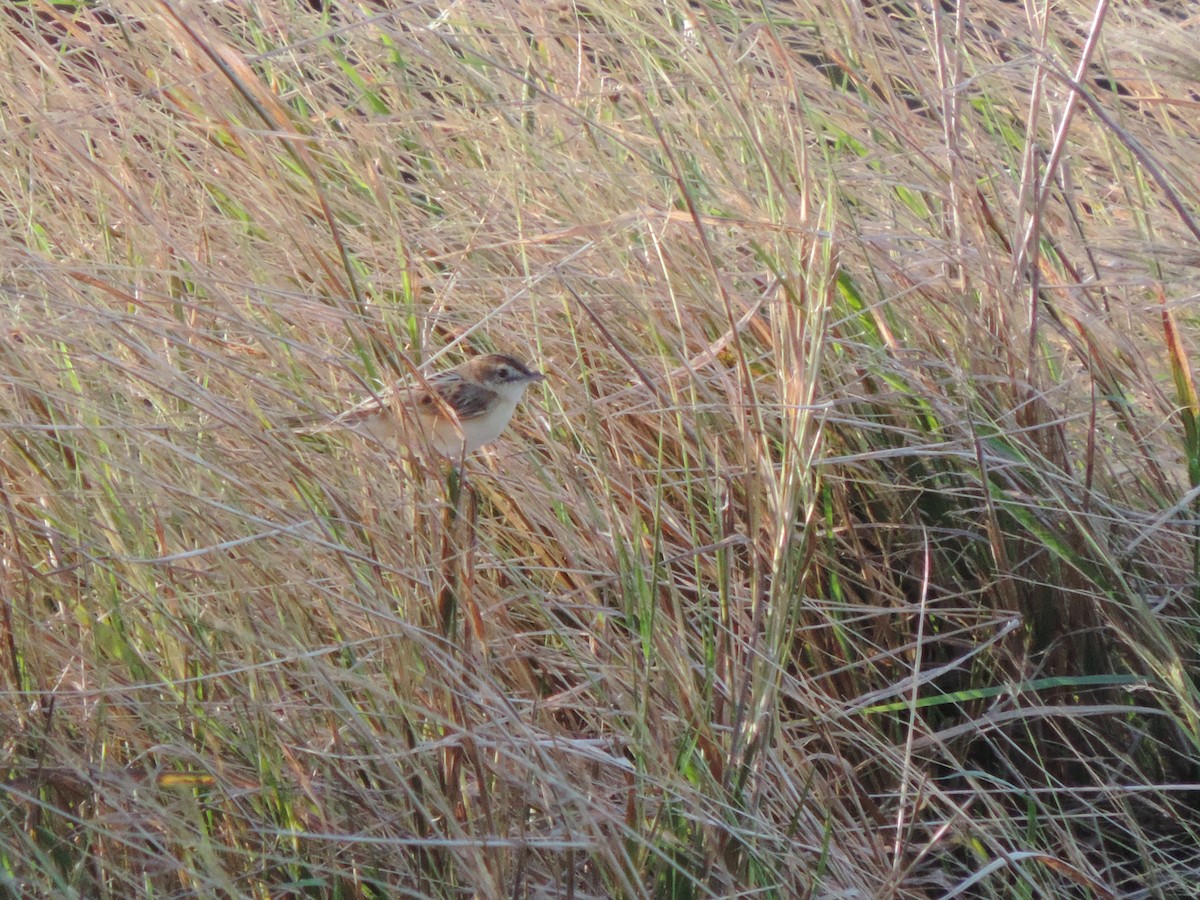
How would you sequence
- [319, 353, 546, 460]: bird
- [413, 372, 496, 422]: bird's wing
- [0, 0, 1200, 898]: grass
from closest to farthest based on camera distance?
[0, 0, 1200, 898]: grass, [319, 353, 546, 460]: bird, [413, 372, 496, 422]: bird's wing

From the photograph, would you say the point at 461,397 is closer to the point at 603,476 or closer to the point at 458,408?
the point at 458,408

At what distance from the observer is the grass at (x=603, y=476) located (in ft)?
6.55

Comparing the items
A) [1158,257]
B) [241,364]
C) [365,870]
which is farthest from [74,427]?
[1158,257]

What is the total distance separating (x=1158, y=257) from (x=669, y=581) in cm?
103

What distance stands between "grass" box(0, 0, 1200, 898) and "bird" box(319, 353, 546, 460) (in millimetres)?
58

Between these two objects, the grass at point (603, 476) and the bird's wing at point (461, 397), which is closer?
the grass at point (603, 476)

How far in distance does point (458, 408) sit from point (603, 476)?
1.51 ft

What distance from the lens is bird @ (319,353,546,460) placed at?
212 cm

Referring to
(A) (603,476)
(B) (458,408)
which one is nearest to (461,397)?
(B) (458,408)

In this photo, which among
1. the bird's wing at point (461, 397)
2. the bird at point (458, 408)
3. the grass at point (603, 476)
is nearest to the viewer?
the grass at point (603, 476)

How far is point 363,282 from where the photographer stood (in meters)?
2.56

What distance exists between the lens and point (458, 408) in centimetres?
266

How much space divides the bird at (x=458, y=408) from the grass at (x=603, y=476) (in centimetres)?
6

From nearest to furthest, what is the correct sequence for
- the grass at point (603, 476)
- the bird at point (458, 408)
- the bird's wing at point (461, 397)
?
the grass at point (603, 476), the bird at point (458, 408), the bird's wing at point (461, 397)
